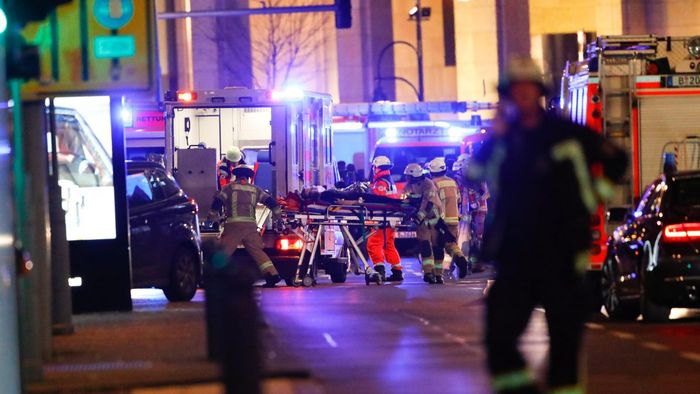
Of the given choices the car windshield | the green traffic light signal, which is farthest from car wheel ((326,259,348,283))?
the green traffic light signal

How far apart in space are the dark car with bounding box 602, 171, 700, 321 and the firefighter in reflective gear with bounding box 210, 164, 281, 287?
19.2ft

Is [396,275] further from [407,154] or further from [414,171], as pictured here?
[407,154]

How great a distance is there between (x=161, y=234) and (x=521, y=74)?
421 inches

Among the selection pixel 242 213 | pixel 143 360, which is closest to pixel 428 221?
pixel 242 213

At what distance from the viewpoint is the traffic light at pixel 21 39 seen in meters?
9.90

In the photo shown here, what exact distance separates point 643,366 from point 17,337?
173 inches

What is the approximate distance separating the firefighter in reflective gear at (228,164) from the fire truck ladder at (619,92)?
18.1ft

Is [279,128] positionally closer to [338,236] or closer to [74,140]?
[338,236]

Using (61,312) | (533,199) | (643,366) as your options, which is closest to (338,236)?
(61,312)

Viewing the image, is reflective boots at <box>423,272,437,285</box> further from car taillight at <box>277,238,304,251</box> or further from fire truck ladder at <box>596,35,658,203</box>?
fire truck ladder at <box>596,35,658,203</box>

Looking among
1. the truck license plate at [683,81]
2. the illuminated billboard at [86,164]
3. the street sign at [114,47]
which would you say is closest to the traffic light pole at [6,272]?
the street sign at [114,47]

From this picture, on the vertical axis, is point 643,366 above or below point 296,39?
below

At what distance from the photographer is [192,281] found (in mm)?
18500

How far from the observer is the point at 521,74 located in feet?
24.9
